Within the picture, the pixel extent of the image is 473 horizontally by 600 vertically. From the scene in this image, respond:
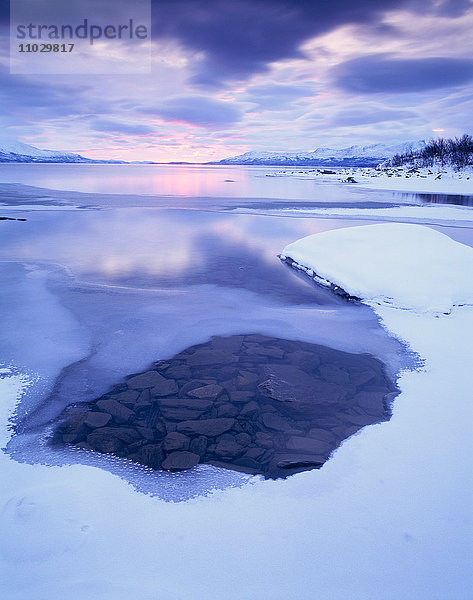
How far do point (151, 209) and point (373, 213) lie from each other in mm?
11621

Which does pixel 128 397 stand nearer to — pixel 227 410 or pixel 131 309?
pixel 227 410

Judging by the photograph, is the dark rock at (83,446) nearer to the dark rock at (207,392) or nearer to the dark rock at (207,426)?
the dark rock at (207,426)

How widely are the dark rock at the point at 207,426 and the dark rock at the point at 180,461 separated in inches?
11.3

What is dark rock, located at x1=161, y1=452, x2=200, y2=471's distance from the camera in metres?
3.15

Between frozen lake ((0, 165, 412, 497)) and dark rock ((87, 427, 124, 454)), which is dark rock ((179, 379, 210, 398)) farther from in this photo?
dark rock ((87, 427, 124, 454))

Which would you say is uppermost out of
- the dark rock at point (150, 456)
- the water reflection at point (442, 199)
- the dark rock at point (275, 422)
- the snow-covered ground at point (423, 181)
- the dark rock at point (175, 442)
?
the snow-covered ground at point (423, 181)

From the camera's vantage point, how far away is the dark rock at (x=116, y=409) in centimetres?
377

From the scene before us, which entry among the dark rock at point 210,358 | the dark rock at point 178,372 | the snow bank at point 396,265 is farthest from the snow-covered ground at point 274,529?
the snow bank at point 396,265

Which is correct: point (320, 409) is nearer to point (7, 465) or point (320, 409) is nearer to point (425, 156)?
point (7, 465)

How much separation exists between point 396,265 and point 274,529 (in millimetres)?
6434

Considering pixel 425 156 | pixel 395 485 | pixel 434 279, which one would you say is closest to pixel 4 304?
pixel 395 485

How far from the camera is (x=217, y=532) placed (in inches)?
100

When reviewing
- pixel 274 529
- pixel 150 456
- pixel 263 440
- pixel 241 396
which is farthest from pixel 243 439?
pixel 274 529

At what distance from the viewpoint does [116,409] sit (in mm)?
3867
